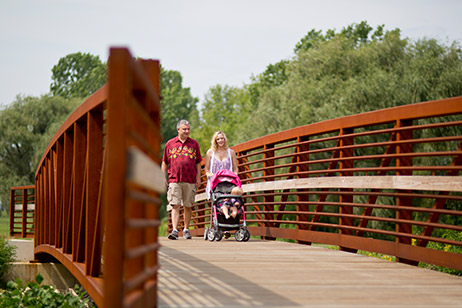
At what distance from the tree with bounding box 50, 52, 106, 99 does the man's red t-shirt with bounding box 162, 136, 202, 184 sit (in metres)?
65.2

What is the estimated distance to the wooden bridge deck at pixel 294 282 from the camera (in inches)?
172

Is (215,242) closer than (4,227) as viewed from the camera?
Yes

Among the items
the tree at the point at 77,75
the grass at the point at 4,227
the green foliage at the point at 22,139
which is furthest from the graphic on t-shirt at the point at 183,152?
the tree at the point at 77,75

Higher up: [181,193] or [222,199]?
[181,193]

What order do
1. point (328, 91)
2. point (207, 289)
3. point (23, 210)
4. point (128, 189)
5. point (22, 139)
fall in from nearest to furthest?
point (128, 189)
point (207, 289)
point (23, 210)
point (328, 91)
point (22, 139)

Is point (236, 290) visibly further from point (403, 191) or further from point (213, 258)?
point (403, 191)

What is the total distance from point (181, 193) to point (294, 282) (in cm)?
469

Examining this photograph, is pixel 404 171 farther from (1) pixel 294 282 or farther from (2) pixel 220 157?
(2) pixel 220 157

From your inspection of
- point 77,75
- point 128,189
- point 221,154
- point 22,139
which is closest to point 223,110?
point 77,75

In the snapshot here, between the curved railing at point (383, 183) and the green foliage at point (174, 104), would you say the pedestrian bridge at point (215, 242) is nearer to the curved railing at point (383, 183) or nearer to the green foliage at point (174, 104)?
the curved railing at point (383, 183)

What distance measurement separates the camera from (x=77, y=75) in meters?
75.2

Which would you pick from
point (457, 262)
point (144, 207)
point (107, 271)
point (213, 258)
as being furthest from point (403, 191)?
point (107, 271)

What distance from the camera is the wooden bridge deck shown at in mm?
4359

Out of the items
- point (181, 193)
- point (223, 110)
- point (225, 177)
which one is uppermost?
point (223, 110)
